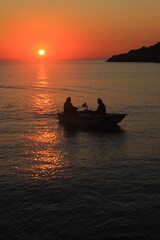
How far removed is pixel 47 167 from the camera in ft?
63.0

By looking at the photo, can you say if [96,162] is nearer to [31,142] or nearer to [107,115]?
[31,142]

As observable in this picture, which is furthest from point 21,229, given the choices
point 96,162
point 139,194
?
point 96,162

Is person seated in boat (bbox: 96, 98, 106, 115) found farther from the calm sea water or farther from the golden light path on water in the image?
the golden light path on water

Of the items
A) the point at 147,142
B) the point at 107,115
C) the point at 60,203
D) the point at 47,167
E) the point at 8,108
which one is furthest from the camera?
the point at 8,108

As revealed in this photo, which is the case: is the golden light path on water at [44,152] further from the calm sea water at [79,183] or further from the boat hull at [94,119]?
the boat hull at [94,119]

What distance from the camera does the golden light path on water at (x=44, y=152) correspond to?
18344 millimetres

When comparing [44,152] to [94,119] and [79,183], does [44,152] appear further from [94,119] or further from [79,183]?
[94,119]

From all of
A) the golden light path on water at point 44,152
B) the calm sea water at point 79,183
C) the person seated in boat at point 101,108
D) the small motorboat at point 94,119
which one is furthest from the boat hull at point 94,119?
the golden light path on water at point 44,152

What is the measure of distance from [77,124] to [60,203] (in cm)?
1749

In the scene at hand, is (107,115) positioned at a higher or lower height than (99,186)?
higher

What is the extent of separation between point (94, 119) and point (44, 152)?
880cm

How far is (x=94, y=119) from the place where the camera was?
2981 cm

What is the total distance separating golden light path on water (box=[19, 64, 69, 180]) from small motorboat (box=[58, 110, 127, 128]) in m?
2.15

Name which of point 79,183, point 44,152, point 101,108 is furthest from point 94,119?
point 79,183
